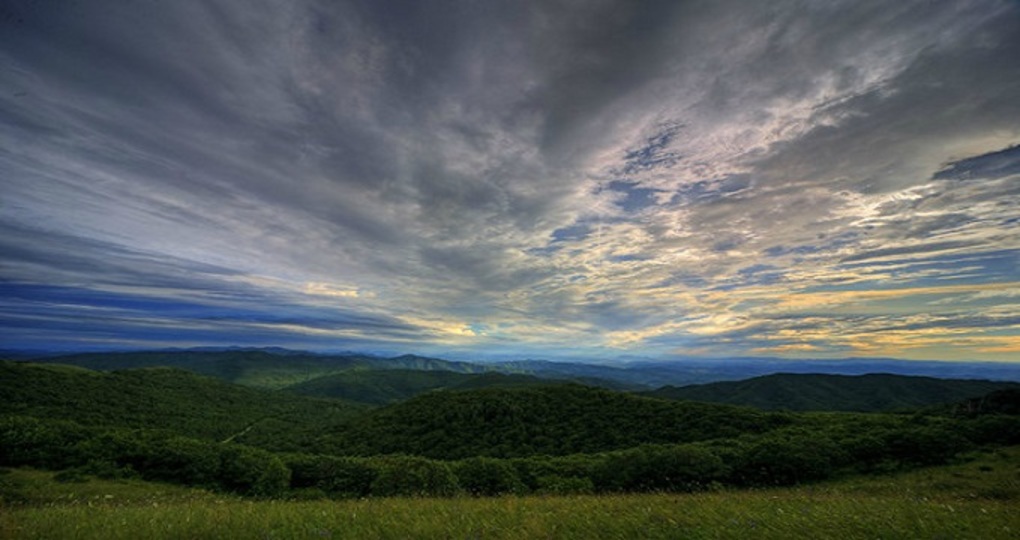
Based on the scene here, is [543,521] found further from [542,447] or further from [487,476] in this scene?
[542,447]

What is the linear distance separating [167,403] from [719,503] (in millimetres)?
229911

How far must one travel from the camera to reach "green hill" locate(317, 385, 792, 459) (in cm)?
7975

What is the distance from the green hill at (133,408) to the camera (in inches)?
4985

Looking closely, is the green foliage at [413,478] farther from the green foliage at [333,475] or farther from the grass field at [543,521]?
the grass field at [543,521]

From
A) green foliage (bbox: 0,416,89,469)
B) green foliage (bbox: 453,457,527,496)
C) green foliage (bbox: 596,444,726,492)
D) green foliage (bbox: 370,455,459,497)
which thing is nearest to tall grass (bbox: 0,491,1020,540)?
green foliage (bbox: 596,444,726,492)

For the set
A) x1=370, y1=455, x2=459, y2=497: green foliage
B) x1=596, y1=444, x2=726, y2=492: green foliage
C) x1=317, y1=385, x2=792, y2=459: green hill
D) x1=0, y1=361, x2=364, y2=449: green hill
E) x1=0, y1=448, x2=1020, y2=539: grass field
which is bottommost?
x1=0, y1=361, x2=364, y2=449: green hill

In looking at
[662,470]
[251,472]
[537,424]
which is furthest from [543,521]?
[537,424]

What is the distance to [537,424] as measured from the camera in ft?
327

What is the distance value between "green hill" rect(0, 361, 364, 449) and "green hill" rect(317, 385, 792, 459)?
30897 millimetres

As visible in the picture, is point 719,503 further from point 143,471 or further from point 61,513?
point 143,471

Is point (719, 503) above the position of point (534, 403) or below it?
above

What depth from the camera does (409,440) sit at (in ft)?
328

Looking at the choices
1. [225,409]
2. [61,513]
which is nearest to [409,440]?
[61,513]

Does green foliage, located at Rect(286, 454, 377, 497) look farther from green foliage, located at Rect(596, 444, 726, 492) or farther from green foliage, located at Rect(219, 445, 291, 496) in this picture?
green foliage, located at Rect(596, 444, 726, 492)
